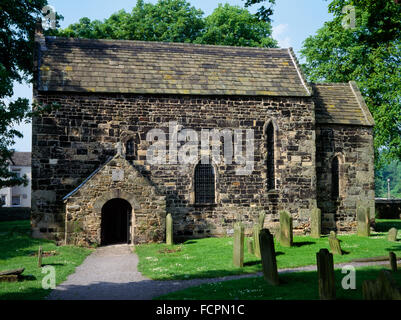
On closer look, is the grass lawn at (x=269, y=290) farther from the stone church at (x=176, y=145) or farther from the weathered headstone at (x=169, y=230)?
the stone church at (x=176, y=145)

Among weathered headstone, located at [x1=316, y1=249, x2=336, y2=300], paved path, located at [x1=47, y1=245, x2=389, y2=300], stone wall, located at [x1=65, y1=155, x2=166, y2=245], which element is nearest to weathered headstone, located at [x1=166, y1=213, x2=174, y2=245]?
stone wall, located at [x1=65, y1=155, x2=166, y2=245]

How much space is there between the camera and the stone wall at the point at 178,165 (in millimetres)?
19266

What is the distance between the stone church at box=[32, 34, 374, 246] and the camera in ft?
61.9

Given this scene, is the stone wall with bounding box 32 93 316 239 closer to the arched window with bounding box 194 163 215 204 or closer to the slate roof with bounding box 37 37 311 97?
the arched window with bounding box 194 163 215 204

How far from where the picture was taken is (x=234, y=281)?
36.2 feet

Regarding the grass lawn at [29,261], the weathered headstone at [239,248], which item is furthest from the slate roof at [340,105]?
the grass lawn at [29,261]

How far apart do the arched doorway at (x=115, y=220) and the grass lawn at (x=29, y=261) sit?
2670mm

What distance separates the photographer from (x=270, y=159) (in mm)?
21781

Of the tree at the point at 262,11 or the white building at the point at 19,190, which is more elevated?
the tree at the point at 262,11

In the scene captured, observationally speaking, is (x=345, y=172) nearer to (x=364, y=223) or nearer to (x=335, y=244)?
(x=364, y=223)

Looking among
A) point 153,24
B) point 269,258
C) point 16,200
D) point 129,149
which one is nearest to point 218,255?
point 269,258

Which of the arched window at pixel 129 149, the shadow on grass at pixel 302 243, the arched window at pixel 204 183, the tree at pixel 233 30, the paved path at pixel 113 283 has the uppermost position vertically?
the tree at pixel 233 30
